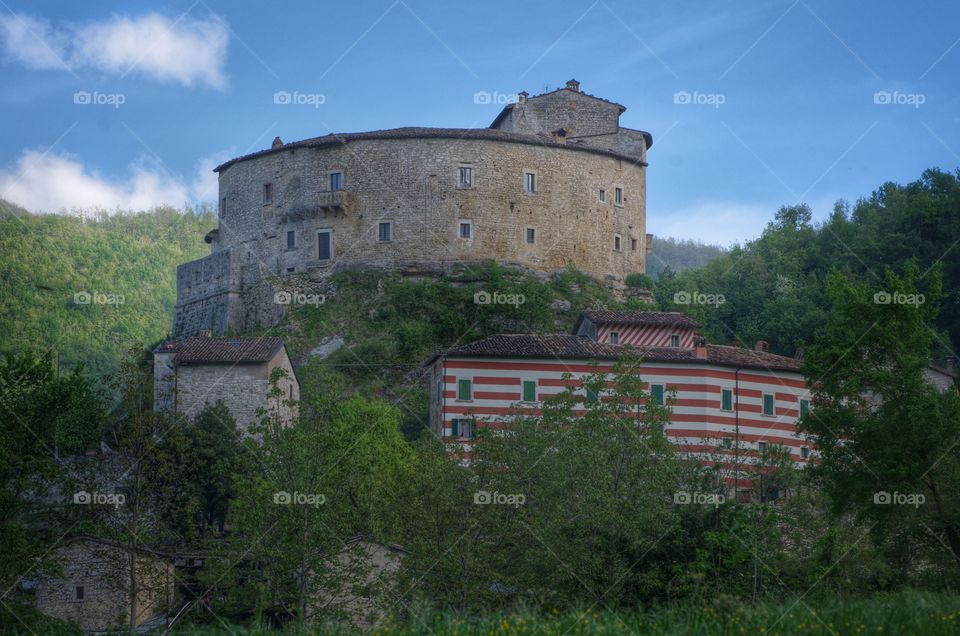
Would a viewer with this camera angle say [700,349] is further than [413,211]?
No

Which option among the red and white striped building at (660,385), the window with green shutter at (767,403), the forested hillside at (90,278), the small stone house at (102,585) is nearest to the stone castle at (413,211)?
the red and white striped building at (660,385)

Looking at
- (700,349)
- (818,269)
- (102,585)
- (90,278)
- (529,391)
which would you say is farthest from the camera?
(90,278)

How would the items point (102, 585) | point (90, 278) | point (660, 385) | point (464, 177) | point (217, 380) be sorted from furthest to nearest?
point (90, 278)
point (464, 177)
point (217, 380)
point (660, 385)
point (102, 585)

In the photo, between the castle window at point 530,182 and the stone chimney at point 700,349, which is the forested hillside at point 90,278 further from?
the stone chimney at point 700,349

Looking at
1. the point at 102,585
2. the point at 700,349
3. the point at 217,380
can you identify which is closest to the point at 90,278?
the point at 217,380

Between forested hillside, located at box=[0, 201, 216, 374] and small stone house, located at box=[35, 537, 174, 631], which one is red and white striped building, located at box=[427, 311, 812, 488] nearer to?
small stone house, located at box=[35, 537, 174, 631]

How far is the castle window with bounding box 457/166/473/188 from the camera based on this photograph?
218ft

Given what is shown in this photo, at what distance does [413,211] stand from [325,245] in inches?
187

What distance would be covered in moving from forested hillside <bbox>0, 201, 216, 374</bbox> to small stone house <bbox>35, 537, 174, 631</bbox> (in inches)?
2104

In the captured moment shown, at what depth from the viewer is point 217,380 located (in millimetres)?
48531

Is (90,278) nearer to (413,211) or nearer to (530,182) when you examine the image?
(413,211)

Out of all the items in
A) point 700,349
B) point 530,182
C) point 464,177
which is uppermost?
point 464,177

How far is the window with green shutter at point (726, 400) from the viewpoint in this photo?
4672 centimetres

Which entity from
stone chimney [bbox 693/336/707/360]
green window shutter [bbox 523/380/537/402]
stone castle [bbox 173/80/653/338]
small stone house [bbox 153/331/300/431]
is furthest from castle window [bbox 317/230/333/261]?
stone chimney [bbox 693/336/707/360]
